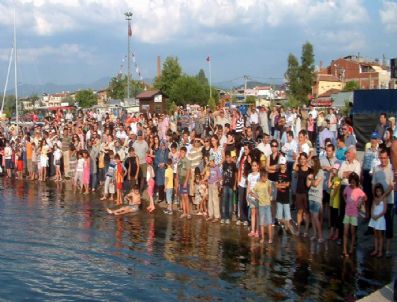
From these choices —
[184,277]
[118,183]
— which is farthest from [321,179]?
[118,183]

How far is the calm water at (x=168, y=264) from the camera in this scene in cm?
1005

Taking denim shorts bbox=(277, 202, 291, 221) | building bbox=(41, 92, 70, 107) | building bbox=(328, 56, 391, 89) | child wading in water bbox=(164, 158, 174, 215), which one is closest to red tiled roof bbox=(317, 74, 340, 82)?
building bbox=(328, 56, 391, 89)

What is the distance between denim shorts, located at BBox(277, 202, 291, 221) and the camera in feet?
45.3

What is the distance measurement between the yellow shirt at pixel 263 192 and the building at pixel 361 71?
7773 cm

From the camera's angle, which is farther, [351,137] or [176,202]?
[176,202]

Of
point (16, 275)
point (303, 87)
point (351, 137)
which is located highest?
point (303, 87)

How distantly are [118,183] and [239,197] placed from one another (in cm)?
601

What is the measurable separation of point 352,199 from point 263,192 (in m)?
2.31

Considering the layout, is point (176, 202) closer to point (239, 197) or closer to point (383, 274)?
point (239, 197)

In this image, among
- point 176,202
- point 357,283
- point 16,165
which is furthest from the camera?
point 16,165

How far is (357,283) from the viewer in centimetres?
1020

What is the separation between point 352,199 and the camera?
12086mm

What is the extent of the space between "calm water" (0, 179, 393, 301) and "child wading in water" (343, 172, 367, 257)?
41 cm

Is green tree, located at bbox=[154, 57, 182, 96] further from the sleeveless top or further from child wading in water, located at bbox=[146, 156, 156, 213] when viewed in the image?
the sleeveless top
